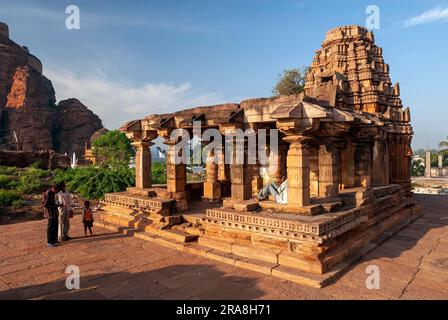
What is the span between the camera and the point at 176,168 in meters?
8.48

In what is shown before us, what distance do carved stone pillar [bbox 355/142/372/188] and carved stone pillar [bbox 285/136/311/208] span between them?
3872 millimetres

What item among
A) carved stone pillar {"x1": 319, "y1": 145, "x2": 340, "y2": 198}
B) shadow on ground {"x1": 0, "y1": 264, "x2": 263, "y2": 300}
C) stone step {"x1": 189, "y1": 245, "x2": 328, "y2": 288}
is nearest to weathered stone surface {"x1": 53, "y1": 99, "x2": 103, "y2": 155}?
carved stone pillar {"x1": 319, "y1": 145, "x2": 340, "y2": 198}

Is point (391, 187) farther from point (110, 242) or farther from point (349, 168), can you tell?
point (110, 242)

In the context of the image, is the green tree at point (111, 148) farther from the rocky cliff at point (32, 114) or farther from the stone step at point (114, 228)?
the stone step at point (114, 228)

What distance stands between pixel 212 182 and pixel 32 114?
54.6 metres

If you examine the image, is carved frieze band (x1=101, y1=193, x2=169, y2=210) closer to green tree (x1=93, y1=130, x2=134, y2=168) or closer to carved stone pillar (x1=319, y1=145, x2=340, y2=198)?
carved stone pillar (x1=319, y1=145, x2=340, y2=198)

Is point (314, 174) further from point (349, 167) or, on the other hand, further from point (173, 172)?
point (173, 172)

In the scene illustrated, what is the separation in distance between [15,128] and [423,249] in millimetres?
60407

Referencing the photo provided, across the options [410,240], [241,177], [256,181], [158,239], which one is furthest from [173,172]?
[410,240]

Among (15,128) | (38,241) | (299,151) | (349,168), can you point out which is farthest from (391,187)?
(15,128)

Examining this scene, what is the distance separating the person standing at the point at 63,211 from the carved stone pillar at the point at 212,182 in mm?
4492

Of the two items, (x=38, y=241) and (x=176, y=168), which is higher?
(x=176, y=168)

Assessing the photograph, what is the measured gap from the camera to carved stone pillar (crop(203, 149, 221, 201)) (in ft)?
33.7

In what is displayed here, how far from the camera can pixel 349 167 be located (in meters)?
9.70
